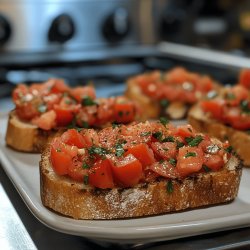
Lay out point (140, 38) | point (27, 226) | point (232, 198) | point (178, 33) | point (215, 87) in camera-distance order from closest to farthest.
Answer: point (27, 226), point (232, 198), point (215, 87), point (140, 38), point (178, 33)

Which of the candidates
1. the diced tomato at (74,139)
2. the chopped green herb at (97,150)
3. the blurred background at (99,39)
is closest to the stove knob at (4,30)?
the blurred background at (99,39)

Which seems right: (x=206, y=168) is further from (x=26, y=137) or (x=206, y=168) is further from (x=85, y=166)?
(x=26, y=137)

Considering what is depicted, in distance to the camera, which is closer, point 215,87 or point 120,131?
point 120,131

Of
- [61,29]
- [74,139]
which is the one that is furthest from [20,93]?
[61,29]

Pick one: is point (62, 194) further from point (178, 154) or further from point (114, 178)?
point (178, 154)

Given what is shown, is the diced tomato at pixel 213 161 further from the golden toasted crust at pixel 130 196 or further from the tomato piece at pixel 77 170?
the tomato piece at pixel 77 170

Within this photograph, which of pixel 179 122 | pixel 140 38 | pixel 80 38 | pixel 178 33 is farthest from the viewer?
pixel 178 33

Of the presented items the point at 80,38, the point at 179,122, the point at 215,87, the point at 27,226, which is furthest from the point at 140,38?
the point at 27,226
